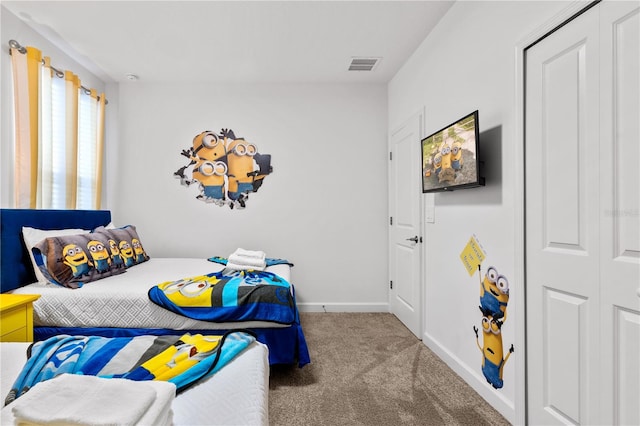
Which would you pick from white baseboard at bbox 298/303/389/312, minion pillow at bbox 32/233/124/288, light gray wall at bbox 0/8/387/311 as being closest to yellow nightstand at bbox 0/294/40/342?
minion pillow at bbox 32/233/124/288

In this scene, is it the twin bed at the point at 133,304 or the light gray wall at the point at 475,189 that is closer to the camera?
the light gray wall at the point at 475,189

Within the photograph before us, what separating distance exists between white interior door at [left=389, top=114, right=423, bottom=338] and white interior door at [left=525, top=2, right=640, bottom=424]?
4.48 ft

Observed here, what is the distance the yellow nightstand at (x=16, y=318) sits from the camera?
1641mm

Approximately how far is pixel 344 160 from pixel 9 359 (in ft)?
10.9

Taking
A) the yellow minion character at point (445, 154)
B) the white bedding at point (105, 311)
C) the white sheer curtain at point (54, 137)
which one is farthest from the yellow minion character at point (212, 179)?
the yellow minion character at point (445, 154)

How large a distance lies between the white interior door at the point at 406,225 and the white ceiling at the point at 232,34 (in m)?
0.83

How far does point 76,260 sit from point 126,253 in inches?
21.1

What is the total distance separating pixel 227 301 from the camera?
2135 mm

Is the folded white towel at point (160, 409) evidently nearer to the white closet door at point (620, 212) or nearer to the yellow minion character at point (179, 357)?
the yellow minion character at point (179, 357)

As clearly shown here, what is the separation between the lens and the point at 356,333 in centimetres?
311

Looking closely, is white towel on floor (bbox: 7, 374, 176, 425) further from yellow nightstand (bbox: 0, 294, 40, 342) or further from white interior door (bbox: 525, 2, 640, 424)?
white interior door (bbox: 525, 2, 640, 424)

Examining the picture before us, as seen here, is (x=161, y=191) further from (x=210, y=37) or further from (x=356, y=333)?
(x=356, y=333)

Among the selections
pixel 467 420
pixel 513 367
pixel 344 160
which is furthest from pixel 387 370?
pixel 344 160

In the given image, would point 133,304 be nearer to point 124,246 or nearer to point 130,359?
point 124,246
